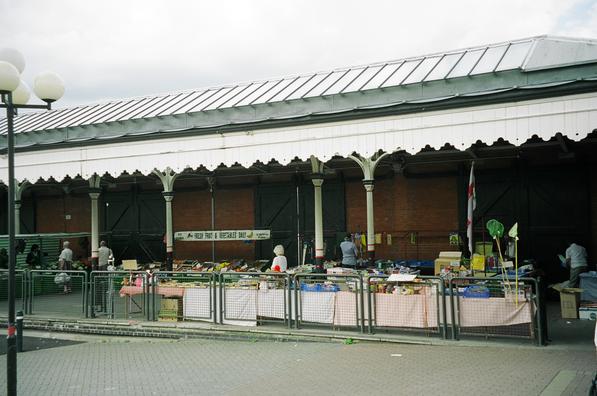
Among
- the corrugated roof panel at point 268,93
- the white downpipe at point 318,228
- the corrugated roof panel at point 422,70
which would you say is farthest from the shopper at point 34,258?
the corrugated roof panel at point 422,70

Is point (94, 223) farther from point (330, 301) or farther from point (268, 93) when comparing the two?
point (330, 301)

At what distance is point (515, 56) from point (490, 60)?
1.80 ft

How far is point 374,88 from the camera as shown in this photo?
42.2 ft

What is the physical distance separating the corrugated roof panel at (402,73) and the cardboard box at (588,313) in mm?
6464

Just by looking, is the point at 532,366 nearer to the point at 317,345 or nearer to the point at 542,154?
the point at 317,345

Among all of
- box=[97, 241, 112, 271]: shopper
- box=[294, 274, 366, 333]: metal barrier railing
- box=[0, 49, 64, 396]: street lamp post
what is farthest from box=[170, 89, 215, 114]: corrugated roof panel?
box=[0, 49, 64, 396]: street lamp post

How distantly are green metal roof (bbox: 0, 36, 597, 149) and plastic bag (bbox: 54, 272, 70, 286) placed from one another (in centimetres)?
349

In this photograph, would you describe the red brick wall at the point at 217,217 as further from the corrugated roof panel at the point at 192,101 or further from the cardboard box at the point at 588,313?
the cardboard box at the point at 588,313

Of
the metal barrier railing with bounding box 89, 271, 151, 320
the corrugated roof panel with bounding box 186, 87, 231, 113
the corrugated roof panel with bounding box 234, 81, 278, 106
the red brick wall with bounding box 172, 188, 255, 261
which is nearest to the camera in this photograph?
the metal barrier railing with bounding box 89, 271, 151, 320

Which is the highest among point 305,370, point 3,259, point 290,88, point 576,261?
point 290,88

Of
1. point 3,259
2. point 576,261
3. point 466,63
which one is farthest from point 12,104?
point 3,259

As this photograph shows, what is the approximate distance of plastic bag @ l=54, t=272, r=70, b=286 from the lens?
1385 cm

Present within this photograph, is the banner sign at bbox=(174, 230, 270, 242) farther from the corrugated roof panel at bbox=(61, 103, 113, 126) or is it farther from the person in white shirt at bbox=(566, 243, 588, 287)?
the person in white shirt at bbox=(566, 243, 588, 287)

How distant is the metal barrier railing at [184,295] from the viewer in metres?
12.5
